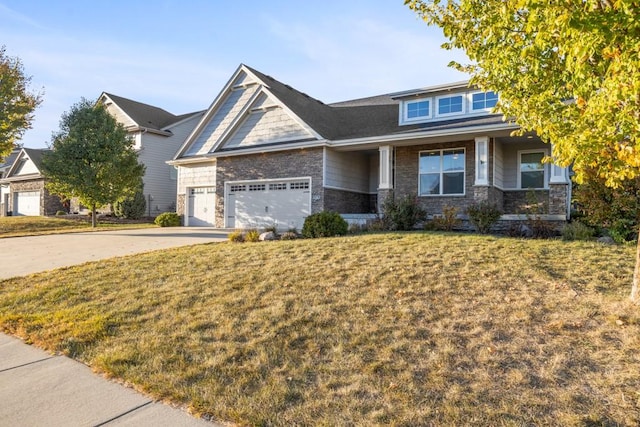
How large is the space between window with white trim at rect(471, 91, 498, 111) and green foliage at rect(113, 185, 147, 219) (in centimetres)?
1968

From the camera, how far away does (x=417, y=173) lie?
16.2 meters

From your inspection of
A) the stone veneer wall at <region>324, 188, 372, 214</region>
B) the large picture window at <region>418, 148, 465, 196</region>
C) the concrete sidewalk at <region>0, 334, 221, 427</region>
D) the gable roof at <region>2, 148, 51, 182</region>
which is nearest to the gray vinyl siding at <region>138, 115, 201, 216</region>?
the gable roof at <region>2, 148, 51, 182</region>

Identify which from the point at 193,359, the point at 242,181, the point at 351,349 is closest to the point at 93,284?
the point at 193,359

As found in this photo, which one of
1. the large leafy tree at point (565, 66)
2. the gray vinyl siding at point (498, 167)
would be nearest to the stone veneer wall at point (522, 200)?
the gray vinyl siding at point (498, 167)

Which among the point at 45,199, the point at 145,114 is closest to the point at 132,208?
the point at 145,114

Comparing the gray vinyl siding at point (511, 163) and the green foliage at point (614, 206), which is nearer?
the green foliage at point (614, 206)

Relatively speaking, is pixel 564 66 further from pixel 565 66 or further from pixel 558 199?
pixel 558 199

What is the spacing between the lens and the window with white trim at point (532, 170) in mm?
15453

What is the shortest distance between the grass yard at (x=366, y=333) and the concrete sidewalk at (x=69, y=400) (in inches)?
5.9

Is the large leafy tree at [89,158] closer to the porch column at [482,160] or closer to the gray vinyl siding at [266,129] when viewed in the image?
the gray vinyl siding at [266,129]

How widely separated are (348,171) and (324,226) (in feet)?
20.2

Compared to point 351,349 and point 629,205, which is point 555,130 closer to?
point 351,349

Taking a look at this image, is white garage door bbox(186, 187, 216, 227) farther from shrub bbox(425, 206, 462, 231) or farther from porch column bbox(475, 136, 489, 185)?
porch column bbox(475, 136, 489, 185)

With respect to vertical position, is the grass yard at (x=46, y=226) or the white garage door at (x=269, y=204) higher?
the white garage door at (x=269, y=204)
